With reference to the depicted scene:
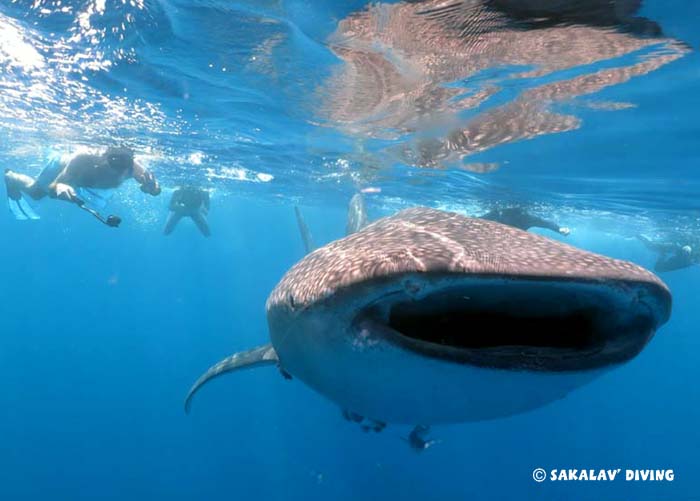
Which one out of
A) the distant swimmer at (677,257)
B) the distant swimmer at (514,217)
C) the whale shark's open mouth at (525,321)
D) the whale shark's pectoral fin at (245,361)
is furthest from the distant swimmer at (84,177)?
the distant swimmer at (677,257)

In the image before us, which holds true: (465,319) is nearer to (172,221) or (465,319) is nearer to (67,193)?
(67,193)

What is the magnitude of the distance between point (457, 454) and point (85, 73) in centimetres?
→ 2583

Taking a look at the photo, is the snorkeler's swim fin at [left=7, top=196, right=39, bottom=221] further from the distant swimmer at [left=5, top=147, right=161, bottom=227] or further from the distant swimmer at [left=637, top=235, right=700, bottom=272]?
the distant swimmer at [left=637, top=235, right=700, bottom=272]

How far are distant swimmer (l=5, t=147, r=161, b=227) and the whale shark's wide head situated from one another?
9.44m

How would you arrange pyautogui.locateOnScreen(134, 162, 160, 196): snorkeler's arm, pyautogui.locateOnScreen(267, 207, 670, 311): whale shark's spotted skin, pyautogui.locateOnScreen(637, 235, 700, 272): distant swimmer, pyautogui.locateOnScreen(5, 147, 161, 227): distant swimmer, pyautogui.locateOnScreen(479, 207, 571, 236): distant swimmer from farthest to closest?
pyautogui.locateOnScreen(637, 235, 700, 272): distant swimmer
pyautogui.locateOnScreen(479, 207, 571, 236): distant swimmer
pyautogui.locateOnScreen(134, 162, 160, 196): snorkeler's arm
pyautogui.locateOnScreen(5, 147, 161, 227): distant swimmer
pyautogui.locateOnScreen(267, 207, 670, 311): whale shark's spotted skin

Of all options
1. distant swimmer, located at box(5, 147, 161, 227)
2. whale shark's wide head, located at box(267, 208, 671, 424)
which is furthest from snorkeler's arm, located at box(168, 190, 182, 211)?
whale shark's wide head, located at box(267, 208, 671, 424)

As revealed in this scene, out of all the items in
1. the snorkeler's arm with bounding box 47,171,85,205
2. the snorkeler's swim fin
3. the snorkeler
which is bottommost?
the snorkeler's swim fin

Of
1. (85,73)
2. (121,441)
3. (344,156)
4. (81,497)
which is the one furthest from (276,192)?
(121,441)

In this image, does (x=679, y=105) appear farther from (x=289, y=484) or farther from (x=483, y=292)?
(x=289, y=484)

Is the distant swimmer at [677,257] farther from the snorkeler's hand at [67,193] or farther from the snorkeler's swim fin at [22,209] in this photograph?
the snorkeler's swim fin at [22,209]

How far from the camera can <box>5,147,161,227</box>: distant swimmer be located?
11.1 m

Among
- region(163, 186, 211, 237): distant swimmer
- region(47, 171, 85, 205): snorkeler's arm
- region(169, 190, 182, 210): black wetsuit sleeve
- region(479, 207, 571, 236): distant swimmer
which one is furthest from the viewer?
region(479, 207, 571, 236): distant swimmer

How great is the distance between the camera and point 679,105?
8.49 m

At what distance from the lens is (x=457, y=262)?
85.7 inches
